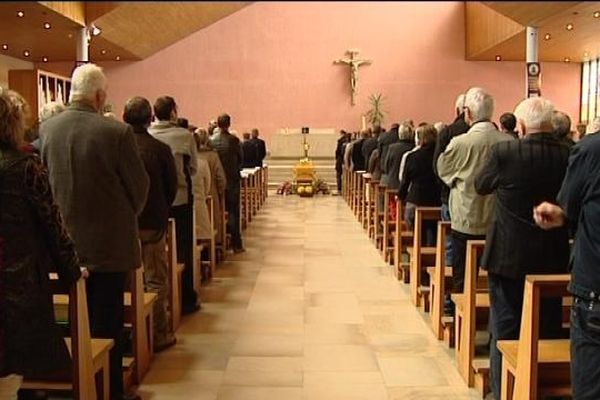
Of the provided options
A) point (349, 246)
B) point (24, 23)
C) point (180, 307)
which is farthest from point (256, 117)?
point (180, 307)

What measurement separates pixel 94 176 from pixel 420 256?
130 inches

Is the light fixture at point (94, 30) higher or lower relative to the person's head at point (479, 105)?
higher

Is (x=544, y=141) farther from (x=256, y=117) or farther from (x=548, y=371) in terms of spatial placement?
(x=256, y=117)

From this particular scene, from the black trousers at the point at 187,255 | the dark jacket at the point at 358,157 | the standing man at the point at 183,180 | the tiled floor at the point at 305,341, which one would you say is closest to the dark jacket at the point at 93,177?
the tiled floor at the point at 305,341

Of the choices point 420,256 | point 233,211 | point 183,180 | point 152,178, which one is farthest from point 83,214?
point 233,211

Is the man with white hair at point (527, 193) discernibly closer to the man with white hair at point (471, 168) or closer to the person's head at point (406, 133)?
the man with white hair at point (471, 168)

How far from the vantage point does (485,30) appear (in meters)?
17.7

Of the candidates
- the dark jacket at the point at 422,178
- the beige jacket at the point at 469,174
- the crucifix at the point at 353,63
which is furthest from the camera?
the crucifix at the point at 353,63

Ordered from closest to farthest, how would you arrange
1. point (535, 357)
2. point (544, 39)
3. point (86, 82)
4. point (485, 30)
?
1. point (535, 357)
2. point (86, 82)
3. point (544, 39)
4. point (485, 30)

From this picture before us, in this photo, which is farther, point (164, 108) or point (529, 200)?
point (164, 108)

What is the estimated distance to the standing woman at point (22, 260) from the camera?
2.53 meters

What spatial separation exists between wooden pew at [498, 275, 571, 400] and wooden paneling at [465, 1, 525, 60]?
11538 mm

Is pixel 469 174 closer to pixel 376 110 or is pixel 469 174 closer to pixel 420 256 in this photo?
pixel 420 256

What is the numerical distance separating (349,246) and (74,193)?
20.0ft
